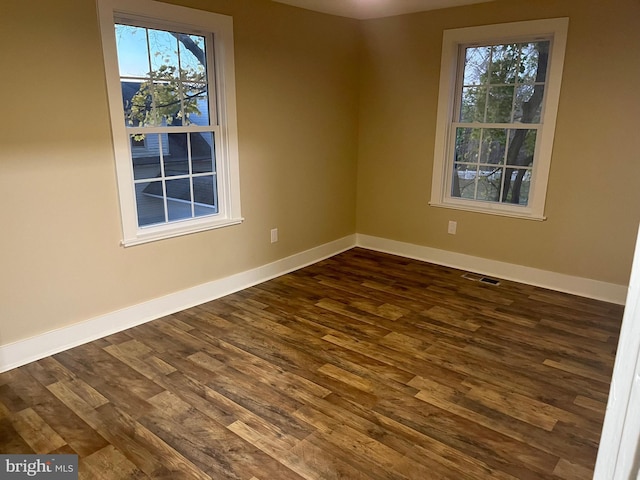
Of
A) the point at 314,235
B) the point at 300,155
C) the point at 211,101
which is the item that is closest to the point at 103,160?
the point at 211,101

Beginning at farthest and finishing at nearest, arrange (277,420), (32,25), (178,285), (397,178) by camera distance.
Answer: (397,178) < (178,285) < (32,25) < (277,420)

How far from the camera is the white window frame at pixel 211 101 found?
276 centimetres

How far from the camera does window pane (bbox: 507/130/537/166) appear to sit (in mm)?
3811

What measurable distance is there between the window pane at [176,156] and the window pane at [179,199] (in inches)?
Answer: 2.6

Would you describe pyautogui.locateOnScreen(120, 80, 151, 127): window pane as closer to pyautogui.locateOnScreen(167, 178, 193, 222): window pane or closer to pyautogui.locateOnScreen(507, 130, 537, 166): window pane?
pyautogui.locateOnScreen(167, 178, 193, 222): window pane

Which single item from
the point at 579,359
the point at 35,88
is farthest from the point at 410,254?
the point at 35,88

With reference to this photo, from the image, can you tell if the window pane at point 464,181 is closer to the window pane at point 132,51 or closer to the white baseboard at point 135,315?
the white baseboard at point 135,315

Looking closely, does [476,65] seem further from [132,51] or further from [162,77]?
[132,51]

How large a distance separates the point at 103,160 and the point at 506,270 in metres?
3.32

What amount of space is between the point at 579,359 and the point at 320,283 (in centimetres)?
200

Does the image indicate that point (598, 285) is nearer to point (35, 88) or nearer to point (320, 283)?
point (320, 283)

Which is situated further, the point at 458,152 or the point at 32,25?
the point at 458,152

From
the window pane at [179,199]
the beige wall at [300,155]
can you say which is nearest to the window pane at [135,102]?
the beige wall at [300,155]

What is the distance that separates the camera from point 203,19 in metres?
3.15
